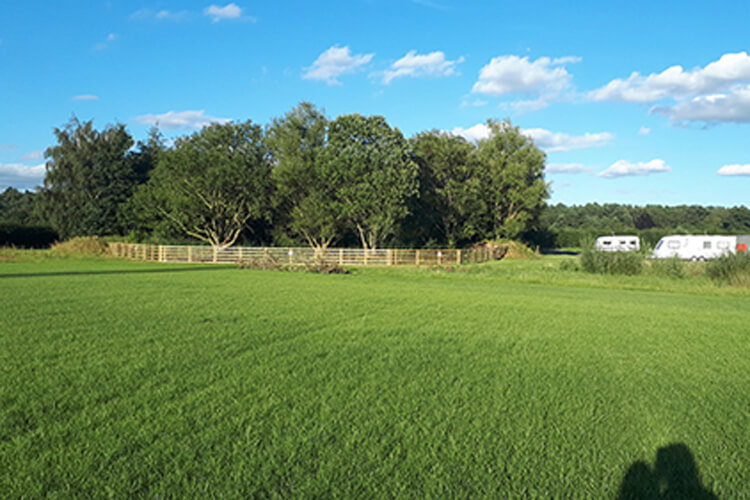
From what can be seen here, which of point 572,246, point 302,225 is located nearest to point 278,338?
point 302,225

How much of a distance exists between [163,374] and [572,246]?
67097 mm

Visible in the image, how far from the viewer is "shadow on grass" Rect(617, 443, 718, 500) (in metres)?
3.07

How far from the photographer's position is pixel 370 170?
122 ft

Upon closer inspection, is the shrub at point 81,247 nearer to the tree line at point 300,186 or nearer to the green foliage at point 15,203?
the tree line at point 300,186

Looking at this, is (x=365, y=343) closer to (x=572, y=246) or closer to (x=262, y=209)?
(x=262, y=209)

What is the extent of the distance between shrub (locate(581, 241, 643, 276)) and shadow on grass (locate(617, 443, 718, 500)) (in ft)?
67.9

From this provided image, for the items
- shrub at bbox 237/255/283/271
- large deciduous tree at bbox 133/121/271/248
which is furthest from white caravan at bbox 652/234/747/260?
large deciduous tree at bbox 133/121/271/248

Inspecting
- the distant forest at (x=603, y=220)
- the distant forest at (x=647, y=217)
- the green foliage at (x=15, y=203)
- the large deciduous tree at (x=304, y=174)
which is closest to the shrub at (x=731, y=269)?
the large deciduous tree at (x=304, y=174)

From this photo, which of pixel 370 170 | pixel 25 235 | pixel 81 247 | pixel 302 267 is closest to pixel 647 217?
pixel 370 170

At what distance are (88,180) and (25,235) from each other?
7563 millimetres

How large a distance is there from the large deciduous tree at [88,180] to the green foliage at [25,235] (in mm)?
1231

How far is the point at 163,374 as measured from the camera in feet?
17.4

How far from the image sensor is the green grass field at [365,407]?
3.17m

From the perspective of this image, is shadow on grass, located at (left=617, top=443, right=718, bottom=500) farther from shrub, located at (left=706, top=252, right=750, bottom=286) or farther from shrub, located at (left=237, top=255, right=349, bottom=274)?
shrub, located at (left=237, top=255, right=349, bottom=274)
